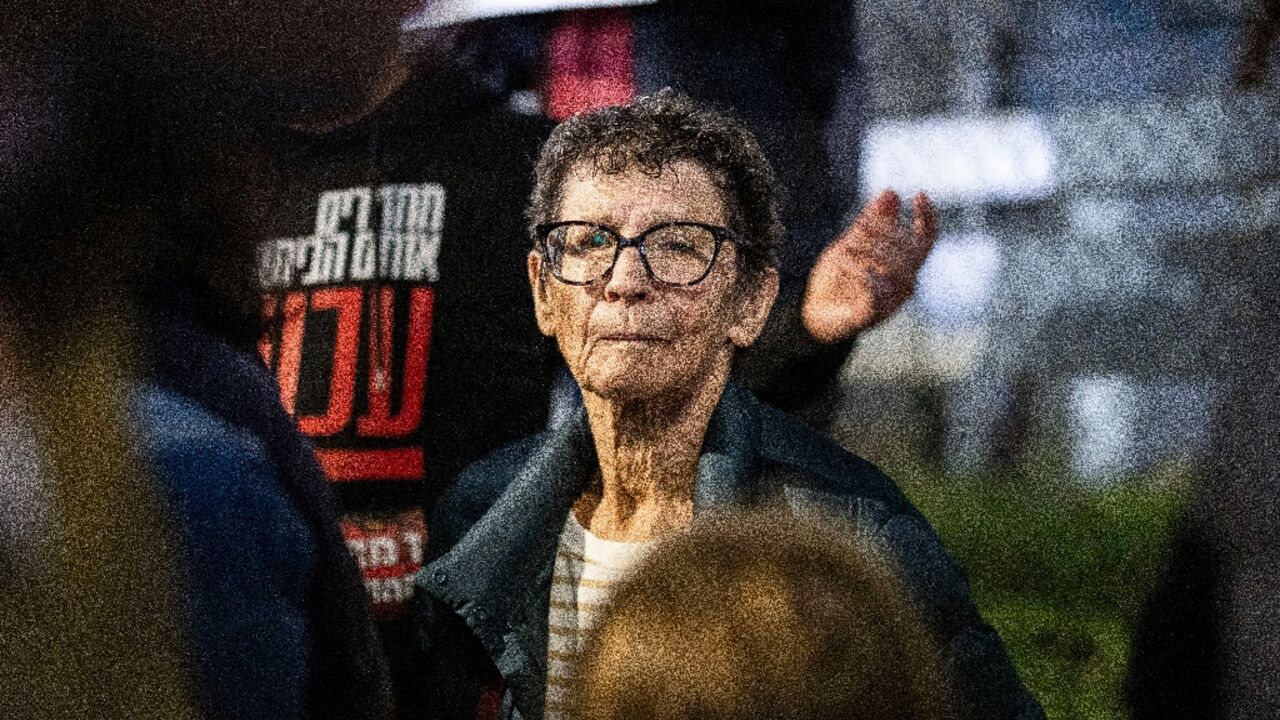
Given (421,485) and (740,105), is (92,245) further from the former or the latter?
(740,105)

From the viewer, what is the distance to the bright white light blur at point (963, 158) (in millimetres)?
1379

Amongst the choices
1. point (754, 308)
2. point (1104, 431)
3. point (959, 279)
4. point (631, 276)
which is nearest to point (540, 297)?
point (631, 276)

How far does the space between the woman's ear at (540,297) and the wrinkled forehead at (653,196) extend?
0.08 metres

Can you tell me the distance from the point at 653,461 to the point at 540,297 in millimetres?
225

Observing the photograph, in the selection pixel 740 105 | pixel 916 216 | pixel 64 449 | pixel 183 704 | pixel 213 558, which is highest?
pixel 740 105

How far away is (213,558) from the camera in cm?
147

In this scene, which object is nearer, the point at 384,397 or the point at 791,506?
the point at 791,506

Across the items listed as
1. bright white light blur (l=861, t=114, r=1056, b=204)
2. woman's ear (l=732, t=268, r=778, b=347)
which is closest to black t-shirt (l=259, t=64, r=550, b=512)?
woman's ear (l=732, t=268, r=778, b=347)

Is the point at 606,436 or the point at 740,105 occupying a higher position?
the point at 740,105

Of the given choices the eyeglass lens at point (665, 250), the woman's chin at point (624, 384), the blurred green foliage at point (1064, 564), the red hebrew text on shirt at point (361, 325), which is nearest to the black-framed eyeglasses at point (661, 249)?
the eyeglass lens at point (665, 250)

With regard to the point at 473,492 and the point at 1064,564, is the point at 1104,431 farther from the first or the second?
the point at 473,492

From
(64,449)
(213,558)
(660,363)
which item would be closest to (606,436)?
(660,363)

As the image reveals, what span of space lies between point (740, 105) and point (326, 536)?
0.68 m

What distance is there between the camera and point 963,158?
4.57 feet
